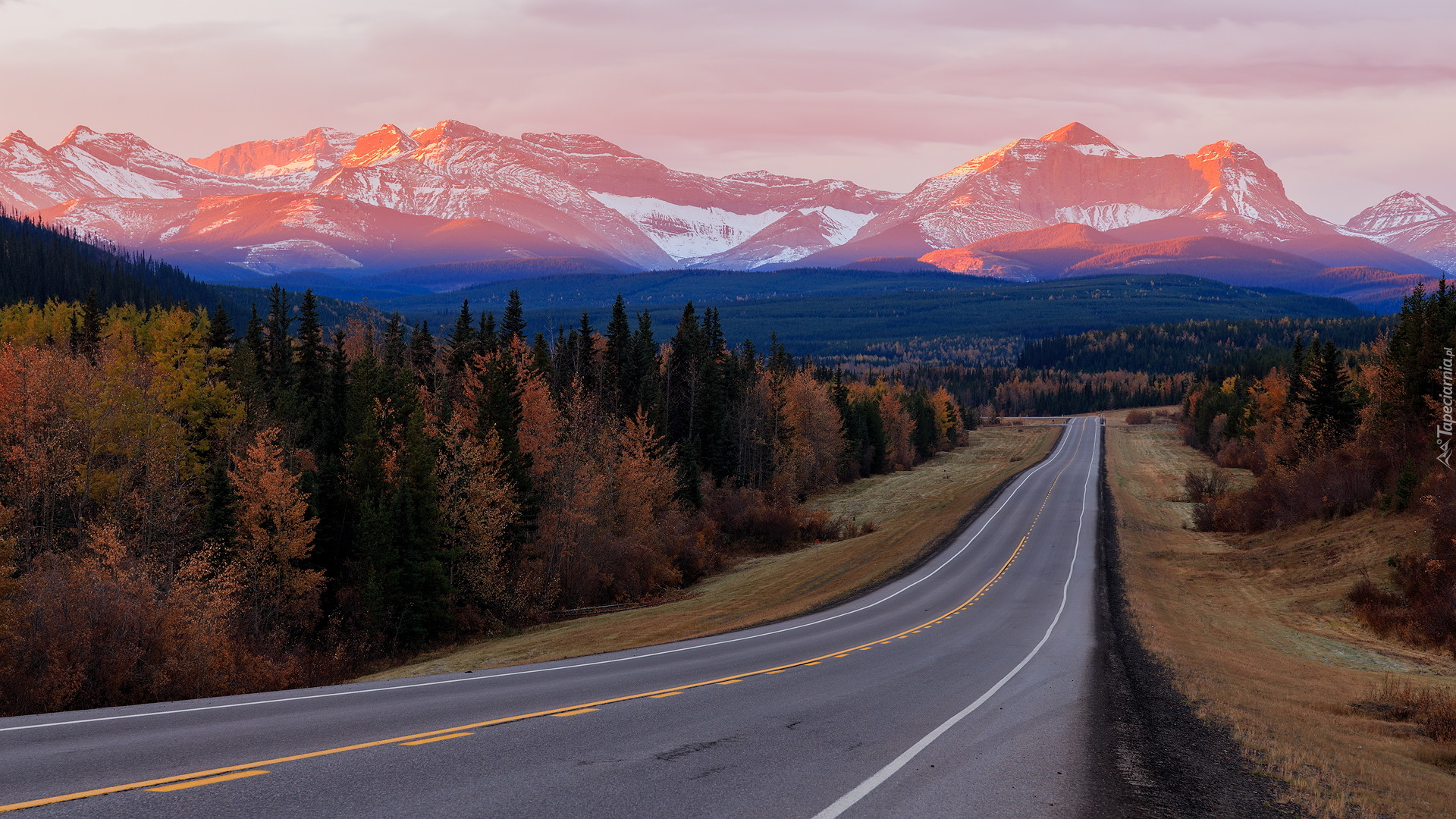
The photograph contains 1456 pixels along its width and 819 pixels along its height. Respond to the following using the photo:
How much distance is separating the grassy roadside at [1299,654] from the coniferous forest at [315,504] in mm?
25838

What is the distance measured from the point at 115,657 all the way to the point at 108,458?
3845 centimetres

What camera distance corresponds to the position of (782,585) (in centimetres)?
4472

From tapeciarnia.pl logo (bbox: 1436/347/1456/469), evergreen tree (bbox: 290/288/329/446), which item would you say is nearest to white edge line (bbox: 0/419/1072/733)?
tapeciarnia.pl logo (bbox: 1436/347/1456/469)

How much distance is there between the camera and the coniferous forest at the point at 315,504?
1049 inches

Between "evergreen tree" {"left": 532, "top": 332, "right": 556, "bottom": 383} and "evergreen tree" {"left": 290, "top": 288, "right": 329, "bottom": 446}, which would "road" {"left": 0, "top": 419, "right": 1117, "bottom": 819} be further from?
"evergreen tree" {"left": 290, "top": 288, "right": 329, "bottom": 446}

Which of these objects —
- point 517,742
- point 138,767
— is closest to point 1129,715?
point 517,742

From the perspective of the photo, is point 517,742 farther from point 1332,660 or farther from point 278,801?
point 1332,660

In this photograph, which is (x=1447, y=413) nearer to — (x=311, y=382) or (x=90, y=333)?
(x=311, y=382)

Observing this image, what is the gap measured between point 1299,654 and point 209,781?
31.3 meters

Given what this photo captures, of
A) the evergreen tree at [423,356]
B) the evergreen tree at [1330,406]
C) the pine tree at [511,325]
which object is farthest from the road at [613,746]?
the evergreen tree at [423,356]

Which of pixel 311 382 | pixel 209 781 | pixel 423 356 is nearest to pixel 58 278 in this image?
pixel 423 356

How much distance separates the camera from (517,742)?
37.0ft

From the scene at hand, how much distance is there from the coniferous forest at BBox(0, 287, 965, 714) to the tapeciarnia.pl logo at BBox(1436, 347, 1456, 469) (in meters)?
36.5

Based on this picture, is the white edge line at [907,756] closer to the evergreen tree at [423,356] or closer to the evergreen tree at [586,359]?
the evergreen tree at [586,359]
